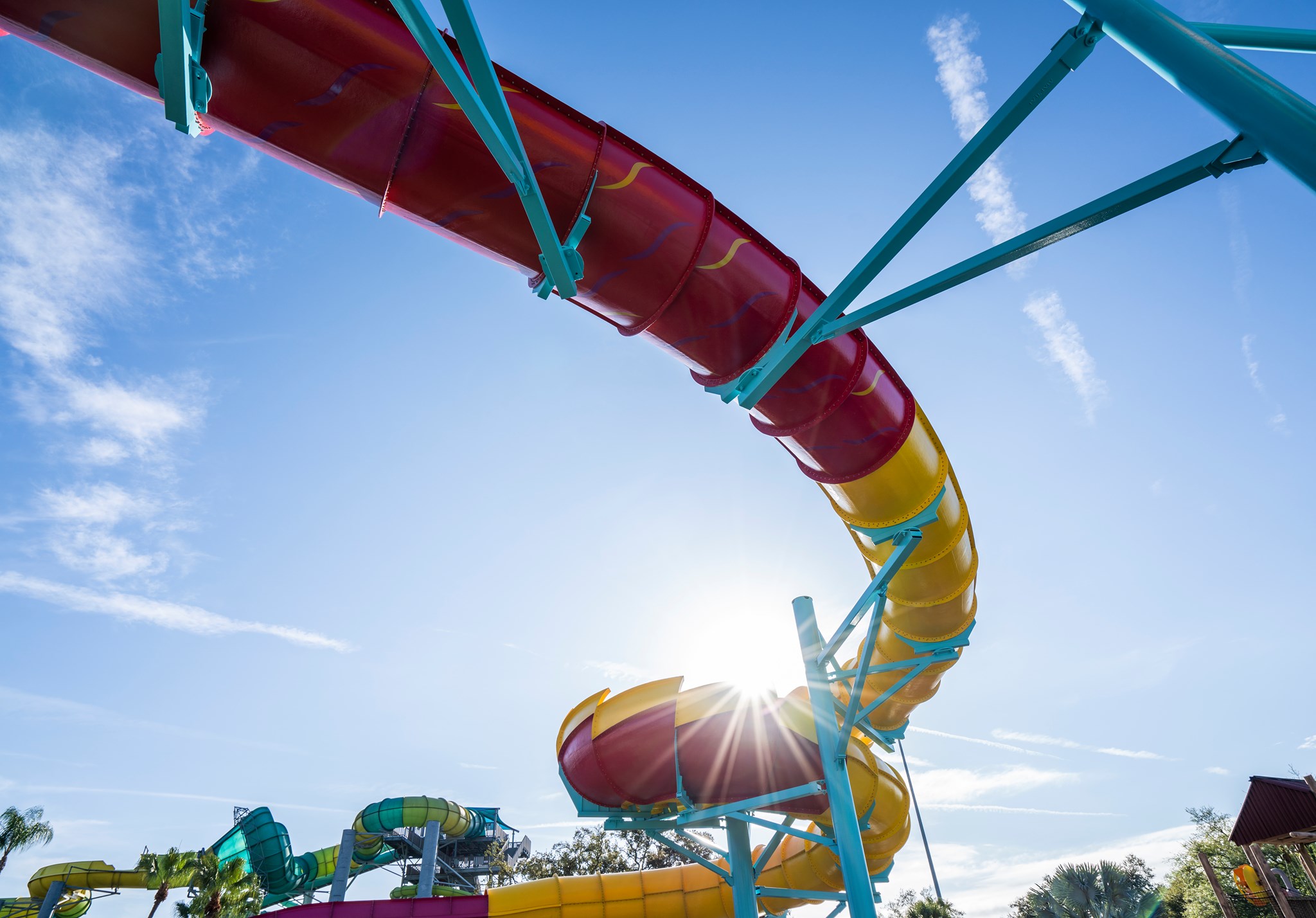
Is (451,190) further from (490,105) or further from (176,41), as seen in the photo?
(176,41)

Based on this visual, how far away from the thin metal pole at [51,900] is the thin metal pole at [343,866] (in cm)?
1540

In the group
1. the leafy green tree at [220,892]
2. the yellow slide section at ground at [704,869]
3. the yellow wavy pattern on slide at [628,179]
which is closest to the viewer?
the yellow wavy pattern on slide at [628,179]

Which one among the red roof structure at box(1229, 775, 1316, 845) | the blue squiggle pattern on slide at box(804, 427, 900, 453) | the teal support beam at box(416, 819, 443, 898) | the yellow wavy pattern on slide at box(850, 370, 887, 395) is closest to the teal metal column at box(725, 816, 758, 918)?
the blue squiggle pattern on slide at box(804, 427, 900, 453)

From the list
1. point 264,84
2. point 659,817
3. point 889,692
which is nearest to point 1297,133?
point 264,84

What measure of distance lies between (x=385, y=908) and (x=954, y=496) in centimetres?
1337

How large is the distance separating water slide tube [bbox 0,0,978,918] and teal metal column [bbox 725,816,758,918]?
3.20 m

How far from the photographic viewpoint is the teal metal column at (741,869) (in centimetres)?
1185

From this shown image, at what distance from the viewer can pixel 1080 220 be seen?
3.09m

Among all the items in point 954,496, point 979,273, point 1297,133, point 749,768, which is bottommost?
point 749,768

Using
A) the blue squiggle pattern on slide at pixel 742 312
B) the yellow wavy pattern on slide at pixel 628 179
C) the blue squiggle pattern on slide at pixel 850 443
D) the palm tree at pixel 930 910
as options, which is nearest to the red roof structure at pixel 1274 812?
the palm tree at pixel 930 910

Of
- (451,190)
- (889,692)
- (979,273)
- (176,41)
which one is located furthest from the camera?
(889,692)

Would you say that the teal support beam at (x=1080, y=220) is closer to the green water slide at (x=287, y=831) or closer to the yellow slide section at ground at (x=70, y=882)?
the green water slide at (x=287, y=831)

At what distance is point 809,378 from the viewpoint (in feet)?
20.5

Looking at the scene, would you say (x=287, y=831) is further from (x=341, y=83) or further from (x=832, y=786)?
(x=341, y=83)
